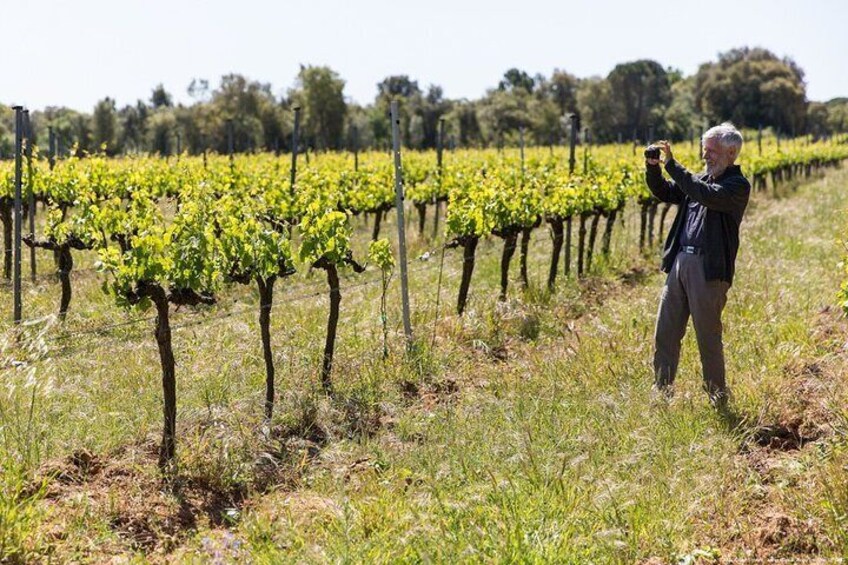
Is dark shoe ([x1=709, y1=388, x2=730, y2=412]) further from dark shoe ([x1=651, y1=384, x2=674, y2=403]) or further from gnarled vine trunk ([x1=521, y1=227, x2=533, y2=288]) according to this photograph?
gnarled vine trunk ([x1=521, y1=227, x2=533, y2=288])

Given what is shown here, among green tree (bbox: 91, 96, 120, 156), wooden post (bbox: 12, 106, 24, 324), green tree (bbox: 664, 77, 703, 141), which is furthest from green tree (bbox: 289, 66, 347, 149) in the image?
wooden post (bbox: 12, 106, 24, 324)

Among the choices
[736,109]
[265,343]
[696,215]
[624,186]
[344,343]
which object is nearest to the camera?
[696,215]

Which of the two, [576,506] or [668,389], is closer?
[576,506]

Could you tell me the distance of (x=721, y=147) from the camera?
5199 mm

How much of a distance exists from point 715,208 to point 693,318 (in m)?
0.80

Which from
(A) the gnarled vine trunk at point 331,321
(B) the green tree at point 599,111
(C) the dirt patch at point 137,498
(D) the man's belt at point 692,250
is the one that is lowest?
(C) the dirt patch at point 137,498

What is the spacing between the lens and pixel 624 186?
12297 millimetres

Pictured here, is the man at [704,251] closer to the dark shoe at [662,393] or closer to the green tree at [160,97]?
the dark shoe at [662,393]

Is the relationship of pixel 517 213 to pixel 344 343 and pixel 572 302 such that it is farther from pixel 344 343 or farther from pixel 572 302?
pixel 344 343

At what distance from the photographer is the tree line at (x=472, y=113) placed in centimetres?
5212

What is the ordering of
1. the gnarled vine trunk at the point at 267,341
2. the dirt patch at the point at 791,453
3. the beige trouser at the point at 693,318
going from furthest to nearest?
the gnarled vine trunk at the point at 267,341 < the beige trouser at the point at 693,318 < the dirt patch at the point at 791,453

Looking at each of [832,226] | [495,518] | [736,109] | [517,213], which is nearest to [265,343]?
[495,518]

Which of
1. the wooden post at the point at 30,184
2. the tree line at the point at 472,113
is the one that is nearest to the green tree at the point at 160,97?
the tree line at the point at 472,113

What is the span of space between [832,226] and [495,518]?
40.0 feet
